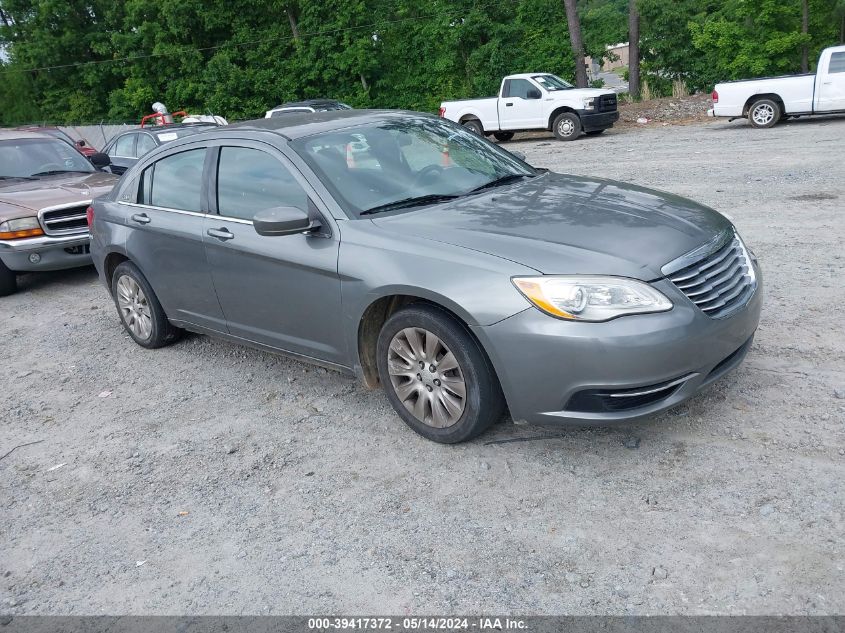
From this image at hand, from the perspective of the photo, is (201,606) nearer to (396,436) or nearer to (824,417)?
(396,436)

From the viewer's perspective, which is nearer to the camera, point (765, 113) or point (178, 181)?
point (178, 181)

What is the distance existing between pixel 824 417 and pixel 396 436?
228 centimetres

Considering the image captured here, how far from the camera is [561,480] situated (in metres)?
3.79

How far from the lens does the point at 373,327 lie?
439 cm

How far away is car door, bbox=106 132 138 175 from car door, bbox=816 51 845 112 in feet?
48.2

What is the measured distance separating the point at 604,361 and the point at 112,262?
4.49 meters

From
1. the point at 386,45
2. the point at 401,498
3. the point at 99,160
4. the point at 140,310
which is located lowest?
the point at 401,498

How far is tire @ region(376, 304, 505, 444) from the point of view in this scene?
12.7ft

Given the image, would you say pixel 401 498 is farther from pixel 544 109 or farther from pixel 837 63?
pixel 544 109

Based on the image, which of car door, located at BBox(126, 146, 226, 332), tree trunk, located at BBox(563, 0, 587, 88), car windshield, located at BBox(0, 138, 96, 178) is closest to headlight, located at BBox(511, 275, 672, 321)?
car door, located at BBox(126, 146, 226, 332)

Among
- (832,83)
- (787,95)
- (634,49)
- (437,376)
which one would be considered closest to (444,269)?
(437,376)

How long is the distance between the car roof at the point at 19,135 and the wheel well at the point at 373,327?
820 cm

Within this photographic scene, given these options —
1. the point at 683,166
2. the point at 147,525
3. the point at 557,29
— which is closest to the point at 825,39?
the point at 557,29

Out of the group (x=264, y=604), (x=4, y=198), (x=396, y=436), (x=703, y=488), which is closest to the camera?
(x=264, y=604)
